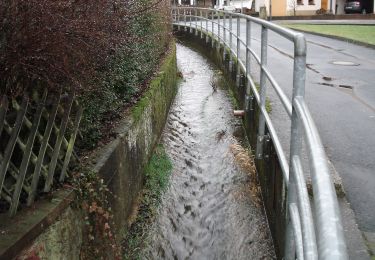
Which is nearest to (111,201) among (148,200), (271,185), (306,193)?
(148,200)

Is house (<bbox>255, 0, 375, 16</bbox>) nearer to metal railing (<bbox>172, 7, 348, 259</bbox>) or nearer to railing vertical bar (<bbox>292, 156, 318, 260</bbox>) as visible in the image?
metal railing (<bbox>172, 7, 348, 259</bbox>)

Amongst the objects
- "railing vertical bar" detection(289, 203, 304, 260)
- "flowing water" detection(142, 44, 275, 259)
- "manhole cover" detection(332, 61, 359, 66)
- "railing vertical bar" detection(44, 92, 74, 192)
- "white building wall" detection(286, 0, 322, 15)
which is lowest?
"flowing water" detection(142, 44, 275, 259)

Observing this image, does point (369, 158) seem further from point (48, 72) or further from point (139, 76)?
point (139, 76)

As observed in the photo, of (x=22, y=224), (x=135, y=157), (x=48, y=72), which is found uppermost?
(x=48, y=72)

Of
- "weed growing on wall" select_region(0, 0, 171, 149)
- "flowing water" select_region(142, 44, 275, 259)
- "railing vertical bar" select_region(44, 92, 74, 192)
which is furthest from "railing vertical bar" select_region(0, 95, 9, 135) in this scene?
"flowing water" select_region(142, 44, 275, 259)

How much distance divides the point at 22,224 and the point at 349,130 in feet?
13.4

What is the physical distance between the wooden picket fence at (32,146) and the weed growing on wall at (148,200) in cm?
132

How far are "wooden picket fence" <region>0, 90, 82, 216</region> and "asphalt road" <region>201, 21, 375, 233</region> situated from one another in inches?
84.6

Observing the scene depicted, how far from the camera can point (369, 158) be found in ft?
15.5

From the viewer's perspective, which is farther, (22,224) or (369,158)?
(369,158)

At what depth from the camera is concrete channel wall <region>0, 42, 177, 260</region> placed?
9.27 ft

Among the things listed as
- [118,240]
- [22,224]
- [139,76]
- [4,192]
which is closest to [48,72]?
[4,192]

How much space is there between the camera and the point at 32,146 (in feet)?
10.4

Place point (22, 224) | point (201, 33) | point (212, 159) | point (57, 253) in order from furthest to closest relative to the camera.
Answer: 1. point (201, 33)
2. point (212, 159)
3. point (57, 253)
4. point (22, 224)
